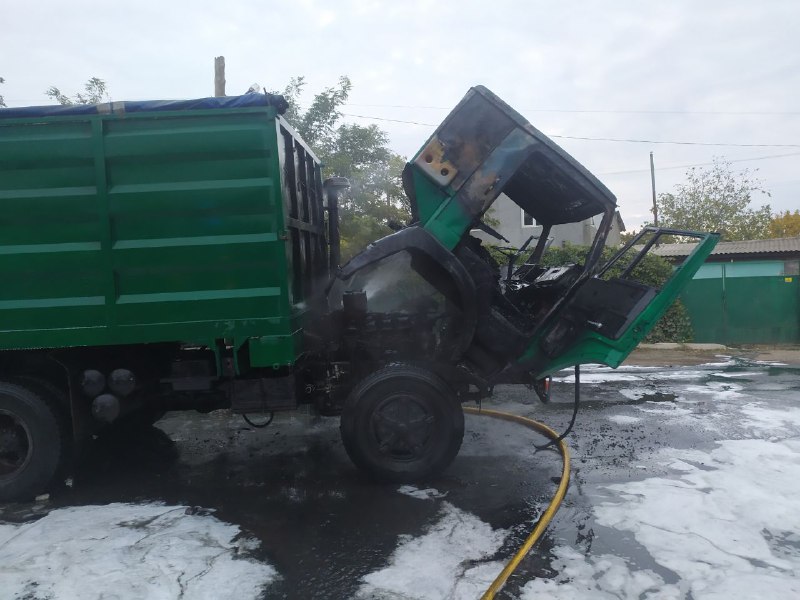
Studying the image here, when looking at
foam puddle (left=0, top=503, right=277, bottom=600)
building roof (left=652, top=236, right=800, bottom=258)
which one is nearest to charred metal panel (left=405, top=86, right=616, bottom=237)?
foam puddle (left=0, top=503, right=277, bottom=600)

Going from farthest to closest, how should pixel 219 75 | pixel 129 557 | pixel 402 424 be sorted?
pixel 219 75 → pixel 402 424 → pixel 129 557

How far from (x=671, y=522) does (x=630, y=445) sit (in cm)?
177

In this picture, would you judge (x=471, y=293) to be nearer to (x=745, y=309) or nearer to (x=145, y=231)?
(x=145, y=231)

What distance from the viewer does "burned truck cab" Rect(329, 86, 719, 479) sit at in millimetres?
4453

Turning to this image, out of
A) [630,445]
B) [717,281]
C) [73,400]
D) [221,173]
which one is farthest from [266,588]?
[717,281]

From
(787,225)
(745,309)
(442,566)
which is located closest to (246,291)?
(442,566)

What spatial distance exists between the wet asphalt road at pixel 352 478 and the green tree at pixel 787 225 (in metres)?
44.5

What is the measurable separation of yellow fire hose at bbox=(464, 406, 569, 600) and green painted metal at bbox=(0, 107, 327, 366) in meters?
2.05

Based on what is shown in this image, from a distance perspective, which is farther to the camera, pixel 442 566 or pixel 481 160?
pixel 481 160

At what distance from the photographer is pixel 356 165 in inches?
569

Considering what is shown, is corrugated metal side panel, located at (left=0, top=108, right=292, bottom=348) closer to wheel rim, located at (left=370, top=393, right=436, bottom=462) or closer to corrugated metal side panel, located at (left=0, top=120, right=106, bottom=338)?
corrugated metal side panel, located at (left=0, top=120, right=106, bottom=338)

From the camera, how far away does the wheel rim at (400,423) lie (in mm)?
4559

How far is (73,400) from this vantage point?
447 centimetres

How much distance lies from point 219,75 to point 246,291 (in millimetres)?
9952
